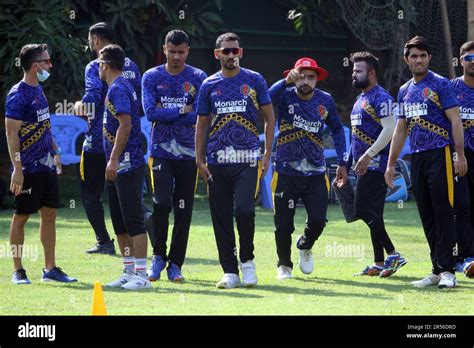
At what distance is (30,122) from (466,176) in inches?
170

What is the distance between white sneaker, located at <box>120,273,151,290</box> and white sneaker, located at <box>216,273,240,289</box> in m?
0.65

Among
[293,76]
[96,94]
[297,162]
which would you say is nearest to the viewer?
[293,76]

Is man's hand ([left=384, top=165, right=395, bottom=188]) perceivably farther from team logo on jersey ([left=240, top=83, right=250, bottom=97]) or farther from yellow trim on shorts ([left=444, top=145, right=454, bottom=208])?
team logo on jersey ([left=240, top=83, right=250, bottom=97])

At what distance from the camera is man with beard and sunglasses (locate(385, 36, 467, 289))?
1071cm

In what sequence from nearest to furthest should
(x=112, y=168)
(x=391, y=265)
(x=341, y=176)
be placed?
(x=112, y=168) < (x=391, y=265) < (x=341, y=176)

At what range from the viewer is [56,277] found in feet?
37.2

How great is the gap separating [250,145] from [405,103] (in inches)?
58.5

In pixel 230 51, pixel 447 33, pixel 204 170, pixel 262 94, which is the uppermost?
pixel 447 33

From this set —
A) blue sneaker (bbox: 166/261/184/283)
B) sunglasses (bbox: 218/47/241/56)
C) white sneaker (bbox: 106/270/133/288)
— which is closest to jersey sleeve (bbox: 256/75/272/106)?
sunglasses (bbox: 218/47/241/56)

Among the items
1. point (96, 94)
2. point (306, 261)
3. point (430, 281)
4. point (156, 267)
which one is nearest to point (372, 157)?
point (306, 261)

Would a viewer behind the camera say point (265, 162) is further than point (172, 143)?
No

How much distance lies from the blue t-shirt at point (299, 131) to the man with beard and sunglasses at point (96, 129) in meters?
1.89

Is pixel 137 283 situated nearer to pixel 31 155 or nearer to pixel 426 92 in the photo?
pixel 31 155
